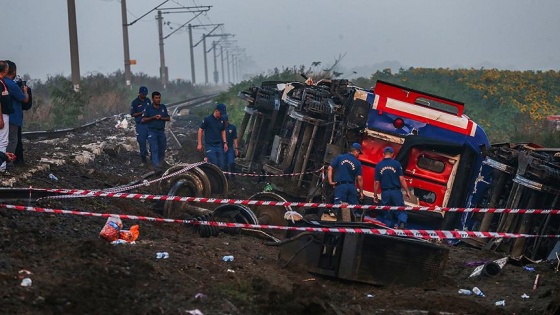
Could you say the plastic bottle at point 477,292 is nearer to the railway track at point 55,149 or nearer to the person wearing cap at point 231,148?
the railway track at point 55,149

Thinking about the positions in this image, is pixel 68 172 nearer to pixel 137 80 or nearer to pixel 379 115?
pixel 379 115

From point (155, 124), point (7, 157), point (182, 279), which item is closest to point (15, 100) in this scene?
point (7, 157)

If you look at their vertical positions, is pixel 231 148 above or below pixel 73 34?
below

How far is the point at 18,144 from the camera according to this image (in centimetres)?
1263

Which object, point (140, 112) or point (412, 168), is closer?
point (412, 168)

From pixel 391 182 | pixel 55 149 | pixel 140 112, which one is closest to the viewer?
pixel 391 182

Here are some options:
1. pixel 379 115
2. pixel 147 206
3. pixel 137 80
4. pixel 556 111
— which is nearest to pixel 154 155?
pixel 147 206

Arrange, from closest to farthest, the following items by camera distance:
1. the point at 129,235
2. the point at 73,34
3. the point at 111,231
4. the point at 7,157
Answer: the point at 111,231, the point at 129,235, the point at 7,157, the point at 73,34

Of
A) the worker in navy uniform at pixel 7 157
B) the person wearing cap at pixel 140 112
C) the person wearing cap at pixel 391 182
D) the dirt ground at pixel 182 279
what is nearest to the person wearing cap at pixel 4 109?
the worker in navy uniform at pixel 7 157

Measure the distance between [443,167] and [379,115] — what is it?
125 cm

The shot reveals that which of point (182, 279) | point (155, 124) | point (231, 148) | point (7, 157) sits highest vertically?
point (182, 279)

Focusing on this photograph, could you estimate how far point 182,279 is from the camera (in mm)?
7027

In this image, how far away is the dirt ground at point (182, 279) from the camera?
6.00 m

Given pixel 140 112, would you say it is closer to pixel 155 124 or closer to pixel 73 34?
pixel 155 124
